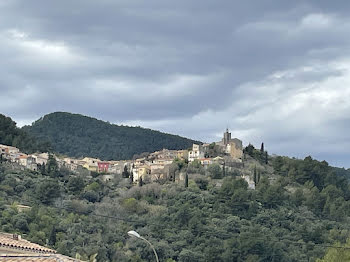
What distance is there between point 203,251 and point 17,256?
63.9m

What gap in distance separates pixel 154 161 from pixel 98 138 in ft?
206

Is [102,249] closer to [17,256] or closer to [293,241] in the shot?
[293,241]

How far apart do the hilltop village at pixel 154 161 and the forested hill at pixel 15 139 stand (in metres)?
3.36

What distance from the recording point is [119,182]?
402 ft

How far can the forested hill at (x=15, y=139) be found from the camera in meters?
125

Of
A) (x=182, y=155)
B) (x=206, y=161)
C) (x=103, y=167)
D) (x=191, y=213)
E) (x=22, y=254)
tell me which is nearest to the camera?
(x=22, y=254)

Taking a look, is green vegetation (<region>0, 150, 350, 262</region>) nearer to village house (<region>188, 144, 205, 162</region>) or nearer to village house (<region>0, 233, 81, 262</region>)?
village house (<region>188, 144, 205, 162</region>)

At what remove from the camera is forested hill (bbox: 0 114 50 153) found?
12544 centimetres

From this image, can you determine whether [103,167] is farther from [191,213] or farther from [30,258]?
[30,258]

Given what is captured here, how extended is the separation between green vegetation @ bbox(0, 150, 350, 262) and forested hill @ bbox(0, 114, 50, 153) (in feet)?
32.4

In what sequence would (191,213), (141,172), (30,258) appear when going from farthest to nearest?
(141,172) → (191,213) → (30,258)

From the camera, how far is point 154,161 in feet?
433

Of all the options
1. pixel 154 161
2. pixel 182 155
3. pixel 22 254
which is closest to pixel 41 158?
pixel 154 161

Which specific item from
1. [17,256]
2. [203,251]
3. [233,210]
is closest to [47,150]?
[233,210]
